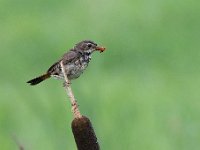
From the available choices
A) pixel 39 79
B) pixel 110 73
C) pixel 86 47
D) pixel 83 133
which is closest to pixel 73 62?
pixel 39 79

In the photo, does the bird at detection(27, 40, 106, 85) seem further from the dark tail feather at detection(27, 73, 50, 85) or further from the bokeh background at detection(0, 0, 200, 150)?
the bokeh background at detection(0, 0, 200, 150)

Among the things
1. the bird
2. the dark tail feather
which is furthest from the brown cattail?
the dark tail feather

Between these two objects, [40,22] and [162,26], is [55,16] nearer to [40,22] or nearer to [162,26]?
[40,22]

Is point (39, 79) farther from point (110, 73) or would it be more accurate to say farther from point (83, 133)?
point (110, 73)

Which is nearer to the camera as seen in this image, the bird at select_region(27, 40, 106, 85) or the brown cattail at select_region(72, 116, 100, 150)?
the brown cattail at select_region(72, 116, 100, 150)

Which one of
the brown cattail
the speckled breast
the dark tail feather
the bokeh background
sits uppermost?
the bokeh background

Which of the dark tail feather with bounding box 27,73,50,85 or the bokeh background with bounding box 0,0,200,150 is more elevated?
the bokeh background with bounding box 0,0,200,150
